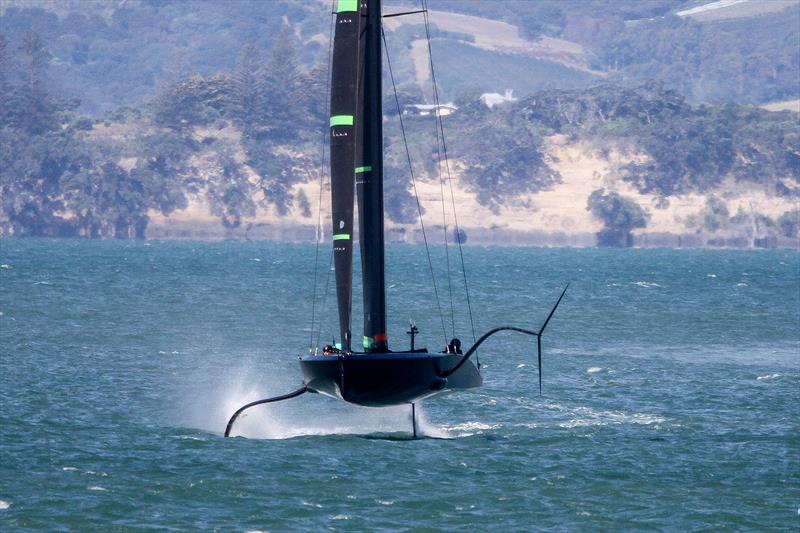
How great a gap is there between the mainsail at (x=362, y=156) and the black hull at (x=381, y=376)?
1.04m

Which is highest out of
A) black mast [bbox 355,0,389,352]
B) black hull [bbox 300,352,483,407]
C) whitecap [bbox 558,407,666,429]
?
black mast [bbox 355,0,389,352]

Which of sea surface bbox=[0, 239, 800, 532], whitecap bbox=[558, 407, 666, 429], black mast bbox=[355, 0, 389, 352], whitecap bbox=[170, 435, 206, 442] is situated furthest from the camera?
whitecap bbox=[558, 407, 666, 429]

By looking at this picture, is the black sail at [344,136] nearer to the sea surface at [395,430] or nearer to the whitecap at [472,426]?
the sea surface at [395,430]

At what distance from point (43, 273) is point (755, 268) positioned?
75574 mm

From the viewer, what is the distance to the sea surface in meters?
32.1

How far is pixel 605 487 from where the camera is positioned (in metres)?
34.7

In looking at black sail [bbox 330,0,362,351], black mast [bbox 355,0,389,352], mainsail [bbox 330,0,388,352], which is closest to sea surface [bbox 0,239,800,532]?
black mast [bbox 355,0,389,352]

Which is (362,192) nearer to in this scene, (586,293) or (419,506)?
(419,506)

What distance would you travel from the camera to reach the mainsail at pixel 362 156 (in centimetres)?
3675

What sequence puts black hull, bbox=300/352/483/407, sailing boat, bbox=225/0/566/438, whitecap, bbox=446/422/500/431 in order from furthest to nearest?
whitecap, bbox=446/422/500/431 → sailing boat, bbox=225/0/566/438 → black hull, bbox=300/352/483/407

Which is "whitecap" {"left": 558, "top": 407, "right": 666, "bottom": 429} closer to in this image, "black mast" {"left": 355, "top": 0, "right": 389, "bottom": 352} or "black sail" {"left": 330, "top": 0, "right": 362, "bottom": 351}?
"black mast" {"left": 355, "top": 0, "right": 389, "bottom": 352}

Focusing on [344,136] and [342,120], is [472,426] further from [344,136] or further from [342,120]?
[342,120]

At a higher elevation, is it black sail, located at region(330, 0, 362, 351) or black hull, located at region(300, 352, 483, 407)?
black sail, located at region(330, 0, 362, 351)

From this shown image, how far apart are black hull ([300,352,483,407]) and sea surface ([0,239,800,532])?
158 cm
